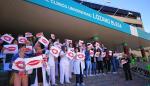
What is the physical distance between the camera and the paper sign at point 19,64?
24.8 ft

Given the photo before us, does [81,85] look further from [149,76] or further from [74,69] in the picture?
[149,76]

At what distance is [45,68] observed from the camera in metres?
8.90

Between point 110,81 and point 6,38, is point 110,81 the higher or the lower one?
the lower one

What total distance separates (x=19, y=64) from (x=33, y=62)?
1.87 ft

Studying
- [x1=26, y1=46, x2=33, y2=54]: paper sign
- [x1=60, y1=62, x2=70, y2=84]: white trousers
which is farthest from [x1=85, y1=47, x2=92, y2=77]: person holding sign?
[x1=26, y1=46, x2=33, y2=54]: paper sign

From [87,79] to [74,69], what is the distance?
1.48m

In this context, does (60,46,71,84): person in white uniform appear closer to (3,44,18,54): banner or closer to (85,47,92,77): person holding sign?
(85,47,92,77): person holding sign

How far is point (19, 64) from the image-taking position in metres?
7.64

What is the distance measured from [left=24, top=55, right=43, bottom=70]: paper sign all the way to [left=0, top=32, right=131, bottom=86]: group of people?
0.16 meters

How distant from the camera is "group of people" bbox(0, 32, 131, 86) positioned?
808 cm

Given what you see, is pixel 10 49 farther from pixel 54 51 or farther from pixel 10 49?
pixel 54 51

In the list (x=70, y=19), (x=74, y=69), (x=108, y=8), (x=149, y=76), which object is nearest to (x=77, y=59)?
(x=74, y=69)

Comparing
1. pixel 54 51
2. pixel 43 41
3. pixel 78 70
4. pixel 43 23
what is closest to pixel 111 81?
pixel 78 70

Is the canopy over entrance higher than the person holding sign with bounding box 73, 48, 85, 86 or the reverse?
→ higher
